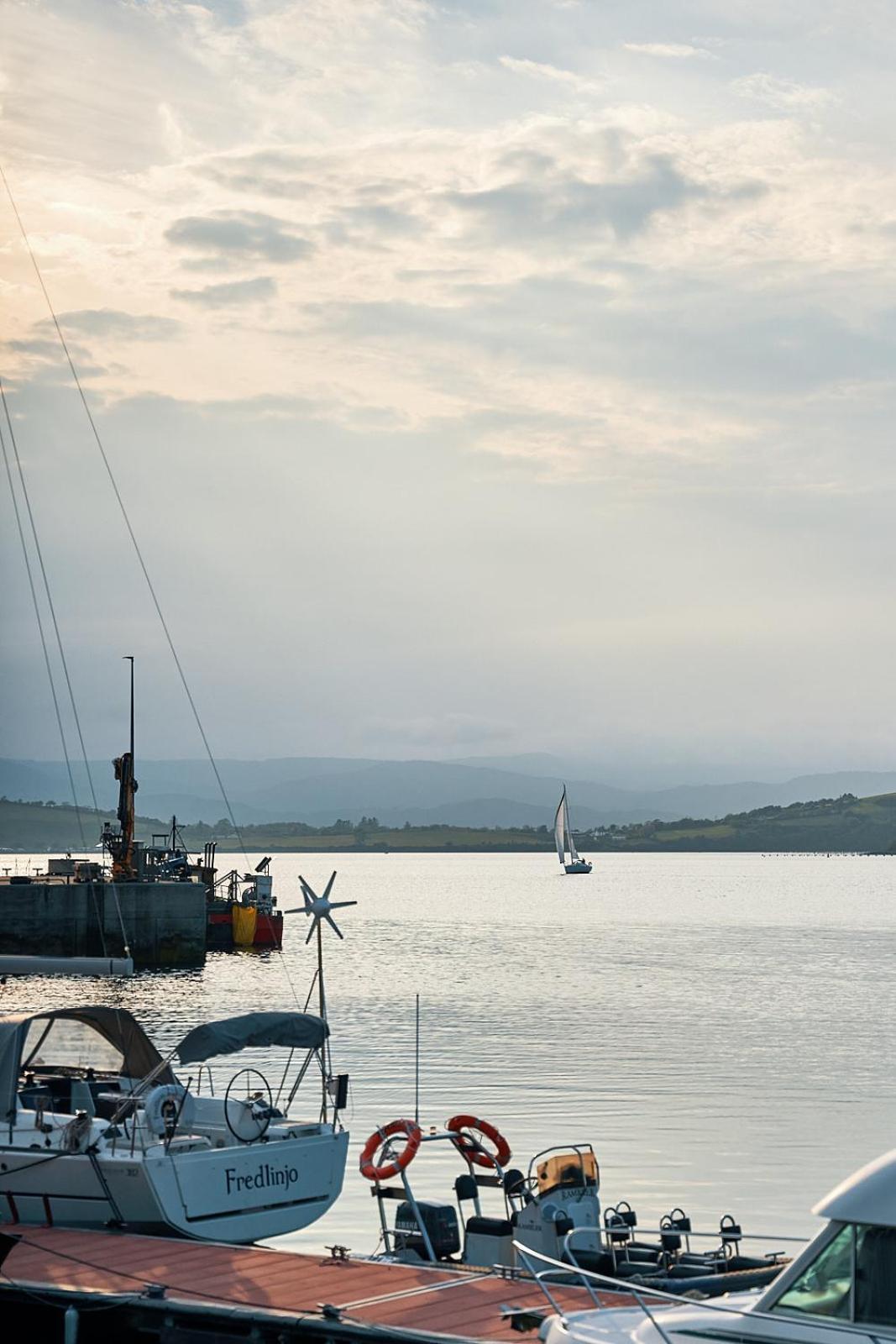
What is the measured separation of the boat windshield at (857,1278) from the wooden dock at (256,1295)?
14.8 feet

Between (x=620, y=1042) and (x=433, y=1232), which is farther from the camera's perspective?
(x=620, y=1042)

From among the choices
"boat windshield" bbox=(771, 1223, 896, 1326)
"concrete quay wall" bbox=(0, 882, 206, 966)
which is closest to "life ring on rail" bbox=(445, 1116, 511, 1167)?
"boat windshield" bbox=(771, 1223, 896, 1326)

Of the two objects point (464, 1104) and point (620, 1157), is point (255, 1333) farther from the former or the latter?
point (464, 1104)

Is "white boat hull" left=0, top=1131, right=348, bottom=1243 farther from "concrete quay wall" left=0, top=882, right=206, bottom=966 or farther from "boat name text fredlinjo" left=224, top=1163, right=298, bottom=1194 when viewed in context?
"concrete quay wall" left=0, top=882, right=206, bottom=966

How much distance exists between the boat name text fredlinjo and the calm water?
11.6 ft

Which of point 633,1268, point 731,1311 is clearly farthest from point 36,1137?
point 731,1311

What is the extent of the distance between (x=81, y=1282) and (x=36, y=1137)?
4.71m

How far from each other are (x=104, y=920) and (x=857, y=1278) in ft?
244

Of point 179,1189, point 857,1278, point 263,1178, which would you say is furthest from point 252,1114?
point 857,1278

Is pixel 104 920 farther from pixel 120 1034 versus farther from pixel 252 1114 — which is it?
pixel 252 1114

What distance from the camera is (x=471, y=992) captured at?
241 feet

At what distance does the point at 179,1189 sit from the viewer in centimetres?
2183

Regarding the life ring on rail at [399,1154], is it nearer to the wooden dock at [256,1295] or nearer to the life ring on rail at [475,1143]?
the life ring on rail at [475,1143]

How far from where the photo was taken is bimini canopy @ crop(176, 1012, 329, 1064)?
23548 millimetres
